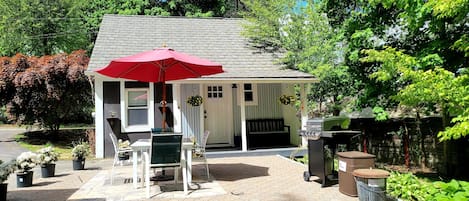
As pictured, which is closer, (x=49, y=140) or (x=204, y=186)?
(x=204, y=186)

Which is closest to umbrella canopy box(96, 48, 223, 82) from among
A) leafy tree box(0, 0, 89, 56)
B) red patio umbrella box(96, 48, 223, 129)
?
red patio umbrella box(96, 48, 223, 129)

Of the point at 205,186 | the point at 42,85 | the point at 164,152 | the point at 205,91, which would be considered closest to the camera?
the point at 164,152

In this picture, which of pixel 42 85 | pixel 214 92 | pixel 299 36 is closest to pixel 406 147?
pixel 299 36

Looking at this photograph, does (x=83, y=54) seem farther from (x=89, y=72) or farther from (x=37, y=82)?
(x=89, y=72)

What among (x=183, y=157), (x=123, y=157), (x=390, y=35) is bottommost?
(x=123, y=157)

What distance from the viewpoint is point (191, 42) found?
1303 cm

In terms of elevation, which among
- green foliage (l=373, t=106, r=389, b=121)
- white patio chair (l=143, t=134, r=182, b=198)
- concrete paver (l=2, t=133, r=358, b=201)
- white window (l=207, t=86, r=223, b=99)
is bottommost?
concrete paver (l=2, t=133, r=358, b=201)

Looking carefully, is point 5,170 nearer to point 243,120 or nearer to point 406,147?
point 243,120

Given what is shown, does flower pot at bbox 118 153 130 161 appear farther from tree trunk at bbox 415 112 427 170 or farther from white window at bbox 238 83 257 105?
tree trunk at bbox 415 112 427 170

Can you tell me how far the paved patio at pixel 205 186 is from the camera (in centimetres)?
560

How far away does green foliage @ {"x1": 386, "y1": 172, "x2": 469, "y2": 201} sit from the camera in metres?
4.61

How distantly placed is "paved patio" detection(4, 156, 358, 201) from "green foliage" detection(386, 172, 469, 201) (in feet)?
2.38

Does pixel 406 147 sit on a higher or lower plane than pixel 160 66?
lower

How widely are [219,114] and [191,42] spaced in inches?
121
